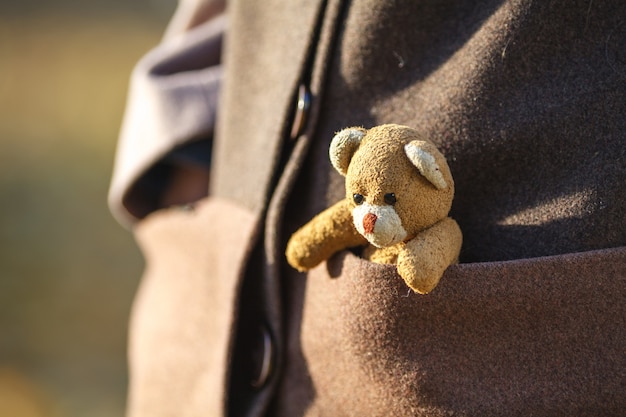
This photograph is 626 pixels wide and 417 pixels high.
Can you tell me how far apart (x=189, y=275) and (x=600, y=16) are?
530 mm

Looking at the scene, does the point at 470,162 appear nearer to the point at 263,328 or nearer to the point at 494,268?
the point at 494,268

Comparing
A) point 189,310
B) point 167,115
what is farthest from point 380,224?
point 167,115

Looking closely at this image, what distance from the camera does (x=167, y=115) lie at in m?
0.90

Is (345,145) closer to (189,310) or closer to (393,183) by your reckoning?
(393,183)

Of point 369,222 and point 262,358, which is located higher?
point 369,222

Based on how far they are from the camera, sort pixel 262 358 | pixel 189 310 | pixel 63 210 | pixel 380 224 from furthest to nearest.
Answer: pixel 63 210 → pixel 189 310 → pixel 262 358 → pixel 380 224

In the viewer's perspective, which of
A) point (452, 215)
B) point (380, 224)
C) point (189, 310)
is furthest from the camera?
point (189, 310)

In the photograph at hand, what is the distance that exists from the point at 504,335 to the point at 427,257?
11cm

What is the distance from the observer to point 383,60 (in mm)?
660

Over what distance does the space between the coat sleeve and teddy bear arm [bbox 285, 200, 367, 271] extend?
37 cm

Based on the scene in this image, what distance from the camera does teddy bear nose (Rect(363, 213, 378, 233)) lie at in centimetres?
47

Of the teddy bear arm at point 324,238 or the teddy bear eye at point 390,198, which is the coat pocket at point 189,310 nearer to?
the teddy bear arm at point 324,238

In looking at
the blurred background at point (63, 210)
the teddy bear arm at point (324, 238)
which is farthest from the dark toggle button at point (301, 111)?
the blurred background at point (63, 210)

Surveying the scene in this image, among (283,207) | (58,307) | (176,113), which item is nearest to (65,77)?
(58,307)
